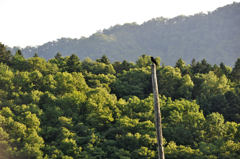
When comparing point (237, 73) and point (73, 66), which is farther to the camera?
point (237, 73)

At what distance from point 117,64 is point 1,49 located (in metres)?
34.0

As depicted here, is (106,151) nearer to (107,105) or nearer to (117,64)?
(107,105)

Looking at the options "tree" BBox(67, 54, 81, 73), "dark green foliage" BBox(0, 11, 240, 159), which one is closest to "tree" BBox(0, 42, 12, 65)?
"dark green foliage" BBox(0, 11, 240, 159)

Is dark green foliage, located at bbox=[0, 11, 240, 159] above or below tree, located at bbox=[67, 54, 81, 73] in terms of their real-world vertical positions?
below

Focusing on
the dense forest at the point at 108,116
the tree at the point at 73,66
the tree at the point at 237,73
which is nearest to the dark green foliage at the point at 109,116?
the dense forest at the point at 108,116

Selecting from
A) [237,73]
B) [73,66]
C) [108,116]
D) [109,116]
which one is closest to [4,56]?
[73,66]

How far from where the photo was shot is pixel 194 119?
165 feet

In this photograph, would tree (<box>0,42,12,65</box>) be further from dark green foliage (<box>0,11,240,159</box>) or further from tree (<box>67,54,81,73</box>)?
tree (<box>67,54,81,73</box>)

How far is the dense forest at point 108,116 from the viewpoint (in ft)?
148

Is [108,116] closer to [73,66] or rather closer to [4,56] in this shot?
[73,66]

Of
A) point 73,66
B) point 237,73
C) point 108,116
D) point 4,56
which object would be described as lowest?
point 108,116

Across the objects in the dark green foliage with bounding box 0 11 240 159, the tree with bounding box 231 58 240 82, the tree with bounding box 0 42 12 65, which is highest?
the tree with bounding box 231 58 240 82

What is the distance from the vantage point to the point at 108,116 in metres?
53.6

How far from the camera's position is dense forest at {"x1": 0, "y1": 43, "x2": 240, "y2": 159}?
45000 mm
